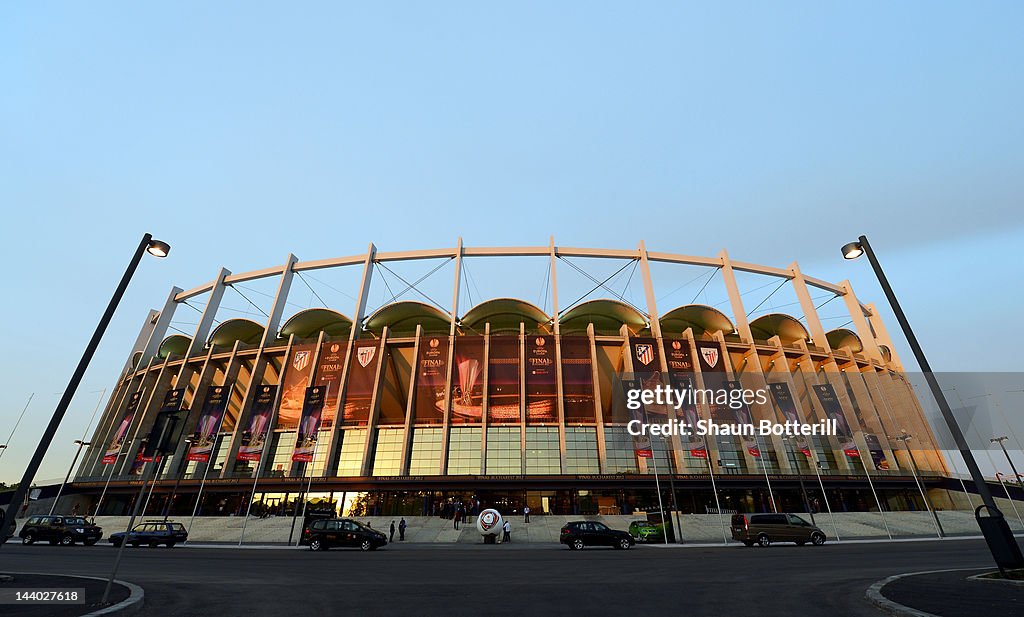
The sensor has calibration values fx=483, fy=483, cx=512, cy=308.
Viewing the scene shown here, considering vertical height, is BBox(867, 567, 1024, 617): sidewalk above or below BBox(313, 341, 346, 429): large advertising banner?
below

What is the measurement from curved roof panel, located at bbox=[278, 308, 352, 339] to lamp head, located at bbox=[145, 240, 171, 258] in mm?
43674

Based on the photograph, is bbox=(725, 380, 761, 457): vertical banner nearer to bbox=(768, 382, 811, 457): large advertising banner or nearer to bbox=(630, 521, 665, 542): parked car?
bbox=(768, 382, 811, 457): large advertising banner

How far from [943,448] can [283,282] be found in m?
76.1

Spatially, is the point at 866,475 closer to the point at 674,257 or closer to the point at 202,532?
the point at 674,257

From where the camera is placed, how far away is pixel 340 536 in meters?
24.8

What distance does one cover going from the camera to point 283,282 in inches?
2261

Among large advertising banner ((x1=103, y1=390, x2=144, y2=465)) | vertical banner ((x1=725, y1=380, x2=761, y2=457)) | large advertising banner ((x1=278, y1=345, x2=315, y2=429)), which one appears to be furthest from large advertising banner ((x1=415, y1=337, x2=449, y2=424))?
large advertising banner ((x1=103, y1=390, x2=144, y2=465))

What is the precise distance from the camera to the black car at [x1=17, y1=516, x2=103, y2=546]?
1133 inches

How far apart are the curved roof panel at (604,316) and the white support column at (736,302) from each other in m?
10.2

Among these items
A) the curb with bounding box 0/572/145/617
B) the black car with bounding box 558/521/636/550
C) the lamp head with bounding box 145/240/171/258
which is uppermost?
the lamp head with bounding box 145/240/171/258

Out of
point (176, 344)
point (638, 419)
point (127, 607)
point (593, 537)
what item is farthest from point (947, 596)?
point (176, 344)

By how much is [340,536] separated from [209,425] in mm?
28669

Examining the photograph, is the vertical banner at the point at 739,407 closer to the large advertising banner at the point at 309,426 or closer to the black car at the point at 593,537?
the black car at the point at 593,537

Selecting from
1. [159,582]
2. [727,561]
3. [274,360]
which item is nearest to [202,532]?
[274,360]
